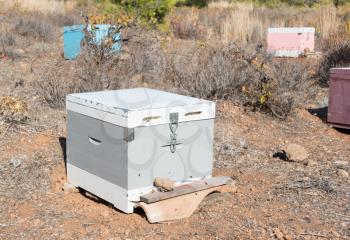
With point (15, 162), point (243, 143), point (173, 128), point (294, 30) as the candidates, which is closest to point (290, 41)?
point (294, 30)

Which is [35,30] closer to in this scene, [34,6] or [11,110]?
[34,6]

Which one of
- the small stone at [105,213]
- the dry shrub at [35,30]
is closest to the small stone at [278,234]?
the small stone at [105,213]

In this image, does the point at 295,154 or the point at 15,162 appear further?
the point at 295,154

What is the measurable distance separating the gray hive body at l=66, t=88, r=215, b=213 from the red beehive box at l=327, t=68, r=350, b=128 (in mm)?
2800

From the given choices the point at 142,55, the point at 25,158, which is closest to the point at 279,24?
the point at 142,55

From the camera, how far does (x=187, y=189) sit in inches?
171

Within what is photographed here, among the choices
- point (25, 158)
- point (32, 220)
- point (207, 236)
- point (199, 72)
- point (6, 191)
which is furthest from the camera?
point (199, 72)

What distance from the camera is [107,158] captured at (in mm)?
4305

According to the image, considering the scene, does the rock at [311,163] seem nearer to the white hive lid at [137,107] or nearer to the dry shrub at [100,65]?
the white hive lid at [137,107]

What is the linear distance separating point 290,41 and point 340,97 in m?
6.81

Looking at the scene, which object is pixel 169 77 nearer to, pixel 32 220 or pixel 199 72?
pixel 199 72

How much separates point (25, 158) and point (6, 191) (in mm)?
688

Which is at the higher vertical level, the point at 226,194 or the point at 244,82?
the point at 244,82

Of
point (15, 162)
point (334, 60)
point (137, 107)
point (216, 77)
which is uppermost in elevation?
point (137, 107)
